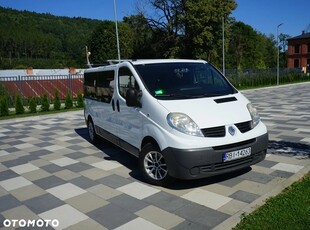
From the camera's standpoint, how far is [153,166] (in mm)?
5129

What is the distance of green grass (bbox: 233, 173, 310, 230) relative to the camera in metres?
3.54

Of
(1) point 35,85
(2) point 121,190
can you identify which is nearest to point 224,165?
(2) point 121,190

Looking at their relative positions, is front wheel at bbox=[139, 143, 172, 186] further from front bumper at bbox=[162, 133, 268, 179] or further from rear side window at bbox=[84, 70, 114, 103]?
rear side window at bbox=[84, 70, 114, 103]

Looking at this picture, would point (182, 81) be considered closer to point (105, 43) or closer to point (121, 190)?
point (121, 190)

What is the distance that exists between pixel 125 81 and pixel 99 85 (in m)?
1.78

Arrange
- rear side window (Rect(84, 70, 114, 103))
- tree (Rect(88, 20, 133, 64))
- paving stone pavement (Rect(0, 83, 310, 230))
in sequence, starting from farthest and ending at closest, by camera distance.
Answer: tree (Rect(88, 20, 133, 64)) < rear side window (Rect(84, 70, 114, 103)) < paving stone pavement (Rect(0, 83, 310, 230))

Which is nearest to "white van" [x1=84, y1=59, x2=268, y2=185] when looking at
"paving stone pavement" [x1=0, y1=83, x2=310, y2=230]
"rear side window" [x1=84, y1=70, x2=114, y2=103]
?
"rear side window" [x1=84, y1=70, x2=114, y2=103]

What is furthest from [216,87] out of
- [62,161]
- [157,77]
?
[62,161]

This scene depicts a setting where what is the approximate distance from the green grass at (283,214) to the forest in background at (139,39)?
3571 cm

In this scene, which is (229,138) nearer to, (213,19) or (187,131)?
(187,131)

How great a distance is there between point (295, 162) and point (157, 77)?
306 centimetres

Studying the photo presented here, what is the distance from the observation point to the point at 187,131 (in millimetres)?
4520

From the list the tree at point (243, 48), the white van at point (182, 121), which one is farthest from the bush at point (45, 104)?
the tree at point (243, 48)

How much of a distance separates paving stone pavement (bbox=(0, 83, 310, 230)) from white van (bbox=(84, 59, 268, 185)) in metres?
0.39
